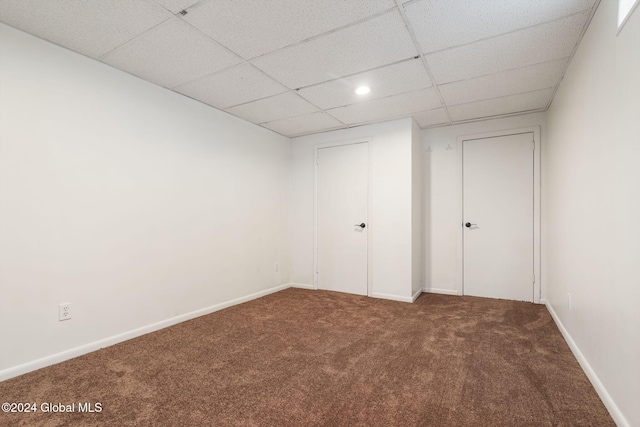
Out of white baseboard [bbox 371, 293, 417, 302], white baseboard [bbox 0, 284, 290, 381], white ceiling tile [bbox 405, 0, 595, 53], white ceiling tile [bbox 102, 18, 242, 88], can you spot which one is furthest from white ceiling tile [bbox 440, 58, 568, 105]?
white baseboard [bbox 0, 284, 290, 381]

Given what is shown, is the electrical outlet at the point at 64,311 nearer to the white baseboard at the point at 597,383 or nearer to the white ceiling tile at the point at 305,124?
the white ceiling tile at the point at 305,124

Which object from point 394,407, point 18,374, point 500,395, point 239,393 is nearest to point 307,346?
point 239,393

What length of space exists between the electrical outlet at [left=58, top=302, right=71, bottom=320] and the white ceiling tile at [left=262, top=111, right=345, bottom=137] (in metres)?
2.91

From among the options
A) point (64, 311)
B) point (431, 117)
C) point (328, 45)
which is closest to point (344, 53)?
point (328, 45)

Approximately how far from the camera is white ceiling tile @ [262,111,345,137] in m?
3.84

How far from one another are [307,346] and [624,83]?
259 centimetres

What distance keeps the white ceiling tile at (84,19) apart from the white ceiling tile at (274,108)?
1.38 m

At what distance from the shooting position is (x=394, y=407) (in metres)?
1.66

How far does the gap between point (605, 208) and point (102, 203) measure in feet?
Result: 11.6

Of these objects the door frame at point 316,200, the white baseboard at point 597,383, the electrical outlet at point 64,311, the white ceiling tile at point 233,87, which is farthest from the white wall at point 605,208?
the electrical outlet at point 64,311

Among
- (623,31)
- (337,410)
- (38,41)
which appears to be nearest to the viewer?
(623,31)

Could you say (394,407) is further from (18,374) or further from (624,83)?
(18,374)

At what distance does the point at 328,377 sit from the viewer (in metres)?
1.99

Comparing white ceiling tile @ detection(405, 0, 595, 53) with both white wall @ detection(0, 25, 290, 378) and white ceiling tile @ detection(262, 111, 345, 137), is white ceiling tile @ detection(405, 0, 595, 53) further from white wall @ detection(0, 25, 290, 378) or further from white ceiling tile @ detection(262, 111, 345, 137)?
white wall @ detection(0, 25, 290, 378)
